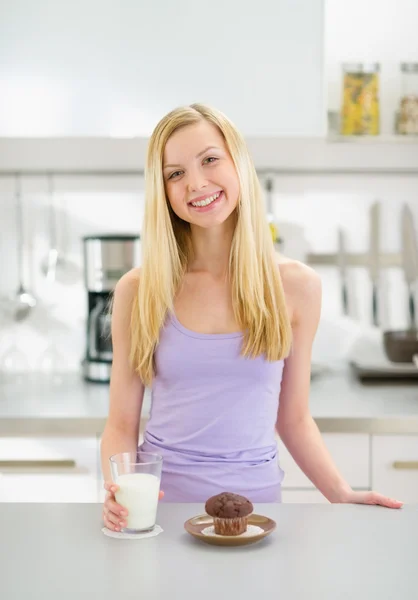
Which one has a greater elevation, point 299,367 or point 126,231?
point 126,231

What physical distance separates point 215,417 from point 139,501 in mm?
367

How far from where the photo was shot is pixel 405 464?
2148 millimetres

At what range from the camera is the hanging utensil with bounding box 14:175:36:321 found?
2.82 metres

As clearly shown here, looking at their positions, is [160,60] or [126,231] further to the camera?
[126,231]

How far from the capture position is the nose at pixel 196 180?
1.43m

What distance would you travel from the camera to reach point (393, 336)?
8.66ft

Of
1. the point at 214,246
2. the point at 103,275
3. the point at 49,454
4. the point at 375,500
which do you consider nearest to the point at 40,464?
the point at 49,454

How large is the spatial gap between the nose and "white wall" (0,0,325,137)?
103 centimetres

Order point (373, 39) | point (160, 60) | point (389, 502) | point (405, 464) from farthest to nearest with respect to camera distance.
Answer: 1. point (373, 39)
2. point (160, 60)
3. point (405, 464)
4. point (389, 502)

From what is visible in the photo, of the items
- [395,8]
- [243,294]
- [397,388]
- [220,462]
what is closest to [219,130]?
[243,294]

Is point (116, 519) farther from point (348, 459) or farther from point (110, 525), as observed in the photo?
point (348, 459)

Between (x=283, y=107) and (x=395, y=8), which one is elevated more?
(x=395, y=8)

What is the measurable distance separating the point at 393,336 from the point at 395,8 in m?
1.05

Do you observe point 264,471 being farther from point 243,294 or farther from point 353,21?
point 353,21
